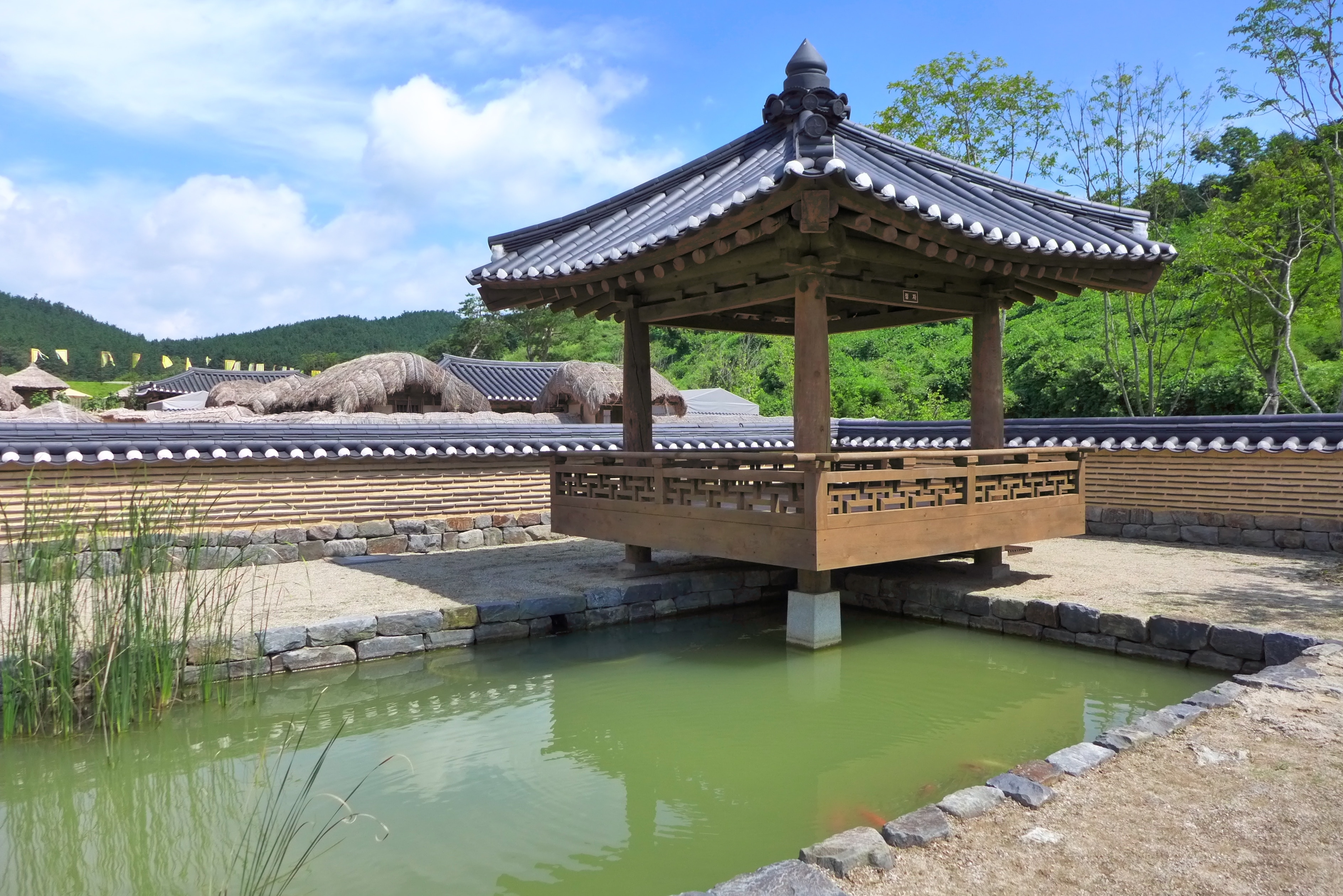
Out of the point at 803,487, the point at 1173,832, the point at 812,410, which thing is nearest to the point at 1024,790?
the point at 1173,832

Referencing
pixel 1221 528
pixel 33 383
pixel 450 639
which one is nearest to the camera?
pixel 450 639

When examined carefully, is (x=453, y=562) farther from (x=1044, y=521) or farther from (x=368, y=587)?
(x=1044, y=521)

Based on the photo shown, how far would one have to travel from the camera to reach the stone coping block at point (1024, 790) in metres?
3.33

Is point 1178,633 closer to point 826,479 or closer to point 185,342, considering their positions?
point 826,479

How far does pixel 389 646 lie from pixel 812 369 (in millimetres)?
3831

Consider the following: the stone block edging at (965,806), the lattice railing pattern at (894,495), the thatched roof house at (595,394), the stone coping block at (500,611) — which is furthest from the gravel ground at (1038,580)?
the thatched roof house at (595,394)

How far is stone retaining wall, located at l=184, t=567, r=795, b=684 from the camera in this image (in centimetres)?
593

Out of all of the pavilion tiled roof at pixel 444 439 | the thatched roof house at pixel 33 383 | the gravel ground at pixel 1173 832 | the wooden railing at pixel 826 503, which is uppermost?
the thatched roof house at pixel 33 383

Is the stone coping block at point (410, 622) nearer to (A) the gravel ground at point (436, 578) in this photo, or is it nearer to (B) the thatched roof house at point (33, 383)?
(A) the gravel ground at point (436, 578)

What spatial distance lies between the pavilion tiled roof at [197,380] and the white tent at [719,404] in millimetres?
20670

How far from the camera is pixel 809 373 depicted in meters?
6.66

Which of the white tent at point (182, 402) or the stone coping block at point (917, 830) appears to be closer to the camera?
the stone coping block at point (917, 830)

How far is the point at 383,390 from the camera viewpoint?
68.0 feet

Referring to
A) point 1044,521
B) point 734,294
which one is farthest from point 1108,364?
point 734,294
